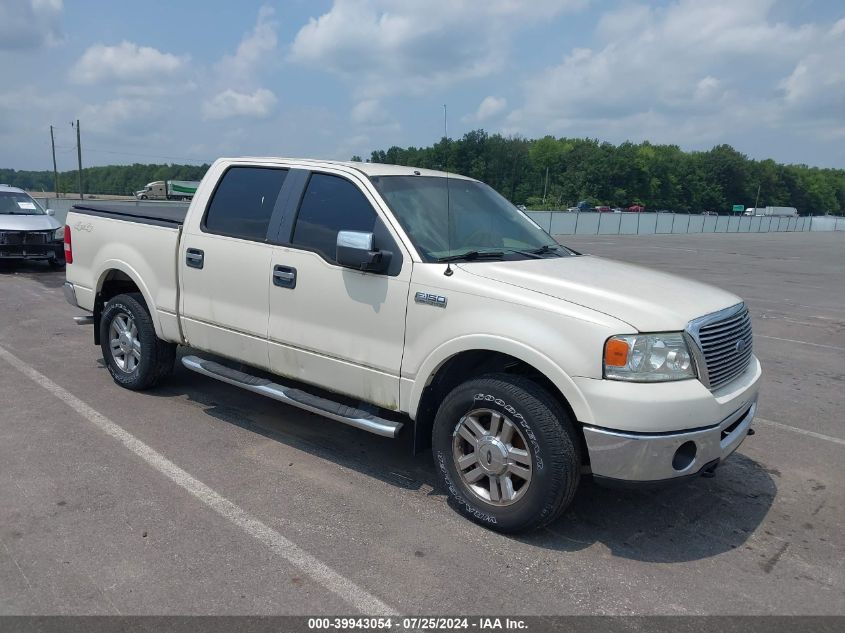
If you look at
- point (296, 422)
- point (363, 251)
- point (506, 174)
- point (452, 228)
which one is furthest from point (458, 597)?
point (506, 174)

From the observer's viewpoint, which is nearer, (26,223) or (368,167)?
(368,167)

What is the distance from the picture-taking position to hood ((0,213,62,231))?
44.8ft

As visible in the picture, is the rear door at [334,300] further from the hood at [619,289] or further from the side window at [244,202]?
the hood at [619,289]

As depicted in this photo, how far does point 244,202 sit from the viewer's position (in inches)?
199

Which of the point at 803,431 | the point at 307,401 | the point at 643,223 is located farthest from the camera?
the point at 643,223

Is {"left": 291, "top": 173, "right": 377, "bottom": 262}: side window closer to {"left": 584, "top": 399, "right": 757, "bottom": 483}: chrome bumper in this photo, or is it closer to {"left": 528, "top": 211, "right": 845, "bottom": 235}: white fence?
{"left": 584, "top": 399, "right": 757, "bottom": 483}: chrome bumper

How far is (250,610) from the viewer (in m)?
2.95

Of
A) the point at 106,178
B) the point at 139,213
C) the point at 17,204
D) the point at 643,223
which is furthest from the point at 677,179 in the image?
the point at 139,213

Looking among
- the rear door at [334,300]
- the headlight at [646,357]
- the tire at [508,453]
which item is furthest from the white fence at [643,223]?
the headlight at [646,357]

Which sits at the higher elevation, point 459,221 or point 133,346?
point 459,221

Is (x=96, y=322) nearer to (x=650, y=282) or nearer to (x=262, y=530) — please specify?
(x=262, y=530)

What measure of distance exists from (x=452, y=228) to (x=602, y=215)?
42294 millimetres

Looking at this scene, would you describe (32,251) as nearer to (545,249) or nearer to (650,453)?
(545,249)

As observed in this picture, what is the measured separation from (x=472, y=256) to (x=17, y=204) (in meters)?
14.0
